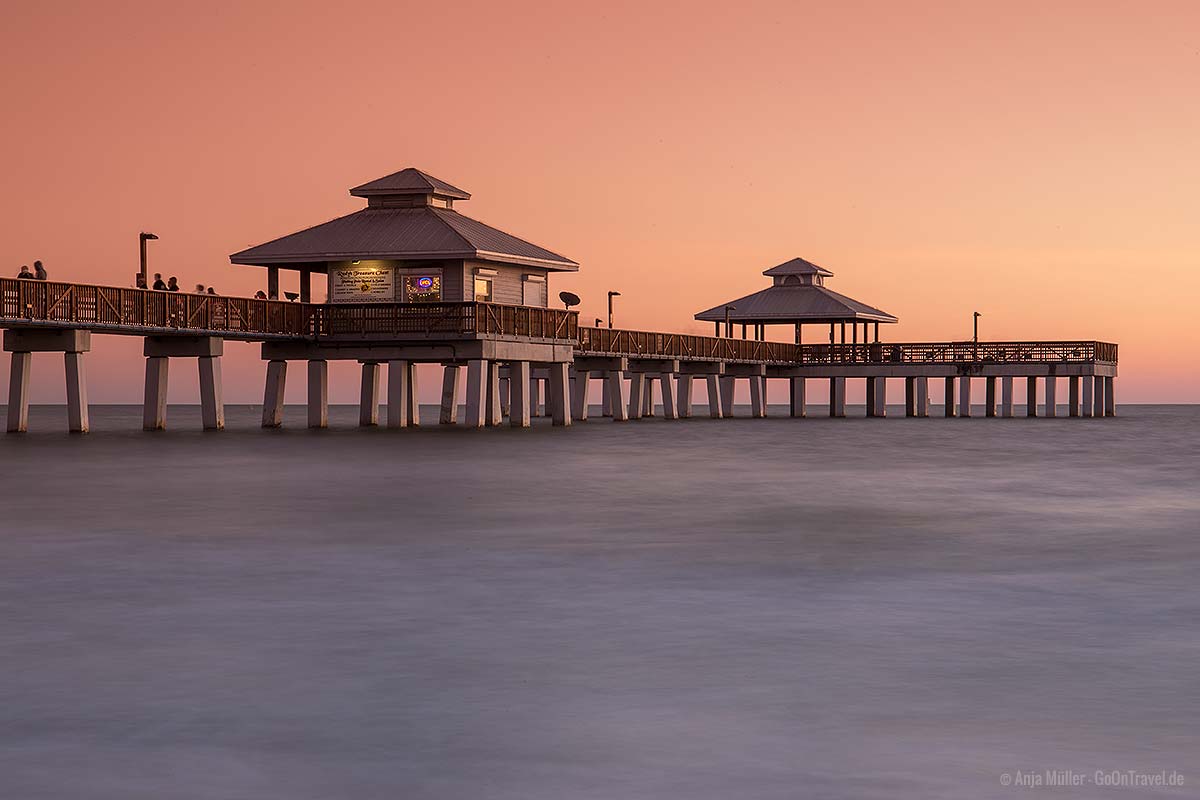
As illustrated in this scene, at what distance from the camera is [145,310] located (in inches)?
1683

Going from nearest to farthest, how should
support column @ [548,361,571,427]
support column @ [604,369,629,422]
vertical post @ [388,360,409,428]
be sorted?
vertical post @ [388,360,409,428] < support column @ [548,361,571,427] < support column @ [604,369,629,422]

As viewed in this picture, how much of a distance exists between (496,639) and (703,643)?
4.53 ft

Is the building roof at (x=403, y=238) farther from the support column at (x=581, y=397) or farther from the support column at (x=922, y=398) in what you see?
the support column at (x=922, y=398)

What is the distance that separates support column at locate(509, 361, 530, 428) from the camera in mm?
54875

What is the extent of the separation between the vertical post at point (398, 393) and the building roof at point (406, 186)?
5585mm

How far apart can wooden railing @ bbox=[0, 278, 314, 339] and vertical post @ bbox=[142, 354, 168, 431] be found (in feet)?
6.50

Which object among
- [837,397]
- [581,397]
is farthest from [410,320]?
[837,397]

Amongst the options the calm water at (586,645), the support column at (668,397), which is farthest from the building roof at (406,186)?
the calm water at (586,645)

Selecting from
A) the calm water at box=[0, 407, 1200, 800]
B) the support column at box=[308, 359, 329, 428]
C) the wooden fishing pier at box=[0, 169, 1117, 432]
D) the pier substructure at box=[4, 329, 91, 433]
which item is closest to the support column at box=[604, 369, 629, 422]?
the wooden fishing pier at box=[0, 169, 1117, 432]

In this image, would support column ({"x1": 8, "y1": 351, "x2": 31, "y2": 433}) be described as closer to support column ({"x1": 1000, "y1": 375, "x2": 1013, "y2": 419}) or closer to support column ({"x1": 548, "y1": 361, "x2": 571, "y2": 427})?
support column ({"x1": 548, "y1": 361, "x2": 571, "y2": 427})

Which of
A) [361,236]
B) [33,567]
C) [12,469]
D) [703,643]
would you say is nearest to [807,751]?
[703,643]

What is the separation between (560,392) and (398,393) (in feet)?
19.0

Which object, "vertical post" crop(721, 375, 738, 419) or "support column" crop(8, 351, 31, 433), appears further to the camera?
"vertical post" crop(721, 375, 738, 419)

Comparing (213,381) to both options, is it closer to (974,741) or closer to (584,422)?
(584,422)
